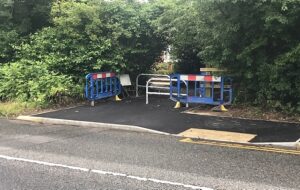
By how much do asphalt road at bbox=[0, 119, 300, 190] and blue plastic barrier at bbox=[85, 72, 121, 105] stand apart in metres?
4.73

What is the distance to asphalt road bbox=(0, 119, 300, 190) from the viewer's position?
657cm

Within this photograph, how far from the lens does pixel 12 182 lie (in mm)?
6676

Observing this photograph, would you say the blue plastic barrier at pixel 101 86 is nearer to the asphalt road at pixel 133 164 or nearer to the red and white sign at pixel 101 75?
the red and white sign at pixel 101 75

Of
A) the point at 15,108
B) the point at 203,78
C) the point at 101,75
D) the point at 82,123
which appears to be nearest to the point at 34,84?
the point at 15,108

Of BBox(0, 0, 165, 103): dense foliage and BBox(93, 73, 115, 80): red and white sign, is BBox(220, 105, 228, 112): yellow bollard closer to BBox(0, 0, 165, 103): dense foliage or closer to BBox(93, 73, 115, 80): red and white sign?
BBox(93, 73, 115, 80): red and white sign

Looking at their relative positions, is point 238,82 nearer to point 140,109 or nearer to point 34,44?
point 140,109

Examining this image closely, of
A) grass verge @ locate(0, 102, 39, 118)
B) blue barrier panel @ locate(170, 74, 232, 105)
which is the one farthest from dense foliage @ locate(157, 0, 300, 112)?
grass verge @ locate(0, 102, 39, 118)

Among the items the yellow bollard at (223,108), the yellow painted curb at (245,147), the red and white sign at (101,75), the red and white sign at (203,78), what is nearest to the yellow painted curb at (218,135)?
the yellow painted curb at (245,147)

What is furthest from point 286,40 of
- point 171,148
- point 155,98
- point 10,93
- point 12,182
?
point 10,93

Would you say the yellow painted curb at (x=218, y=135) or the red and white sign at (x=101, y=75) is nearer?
the yellow painted curb at (x=218, y=135)

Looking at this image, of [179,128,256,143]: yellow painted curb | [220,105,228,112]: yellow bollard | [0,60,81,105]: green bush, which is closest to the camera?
[179,128,256,143]: yellow painted curb

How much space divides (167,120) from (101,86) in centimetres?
431

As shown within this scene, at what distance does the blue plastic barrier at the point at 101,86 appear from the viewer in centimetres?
1500

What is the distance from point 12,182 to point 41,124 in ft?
18.3
